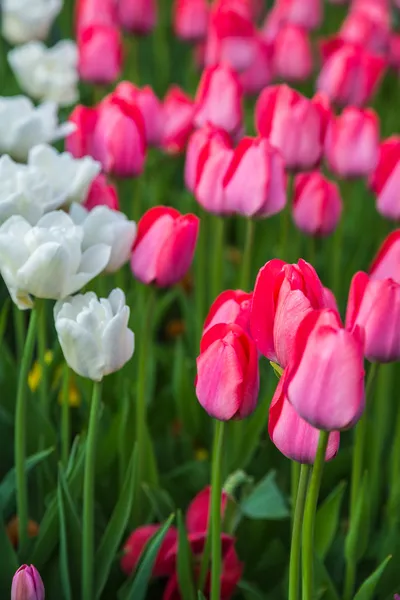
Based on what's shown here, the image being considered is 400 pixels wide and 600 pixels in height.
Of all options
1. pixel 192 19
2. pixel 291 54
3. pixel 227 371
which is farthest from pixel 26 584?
pixel 192 19

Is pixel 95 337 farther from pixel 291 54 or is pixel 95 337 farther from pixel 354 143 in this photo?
pixel 291 54

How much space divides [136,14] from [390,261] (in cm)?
138

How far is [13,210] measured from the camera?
1000 mm

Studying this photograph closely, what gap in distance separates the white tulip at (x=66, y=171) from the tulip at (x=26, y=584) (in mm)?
416

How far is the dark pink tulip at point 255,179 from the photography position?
112 centimetres

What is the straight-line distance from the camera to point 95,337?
860 mm

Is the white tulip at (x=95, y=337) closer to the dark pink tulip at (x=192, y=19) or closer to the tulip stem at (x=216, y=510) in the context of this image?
the tulip stem at (x=216, y=510)

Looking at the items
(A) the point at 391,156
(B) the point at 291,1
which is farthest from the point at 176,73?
(A) the point at 391,156

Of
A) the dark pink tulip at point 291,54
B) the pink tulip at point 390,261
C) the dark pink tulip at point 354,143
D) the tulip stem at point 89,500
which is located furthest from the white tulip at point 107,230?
the dark pink tulip at point 291,54

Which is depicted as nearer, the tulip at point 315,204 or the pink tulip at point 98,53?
the tulip at point 315,204

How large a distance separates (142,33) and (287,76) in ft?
1.26

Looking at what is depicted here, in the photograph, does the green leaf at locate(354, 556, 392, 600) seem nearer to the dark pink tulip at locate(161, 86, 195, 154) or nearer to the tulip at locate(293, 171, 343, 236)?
the tulip at locate(293, 171, 343, 236)

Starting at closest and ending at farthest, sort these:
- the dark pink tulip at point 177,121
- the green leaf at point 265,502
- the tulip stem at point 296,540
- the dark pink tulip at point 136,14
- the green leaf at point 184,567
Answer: the tulip stem at point 296,540, the green leaf at point 184,567, the green leaf at point 265,502, the dark pink tulip at point 177,121, the dark pink tulip at point 136,14

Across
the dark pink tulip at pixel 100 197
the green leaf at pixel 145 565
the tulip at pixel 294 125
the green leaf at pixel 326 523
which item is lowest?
the green leaf at pixel 326 523
